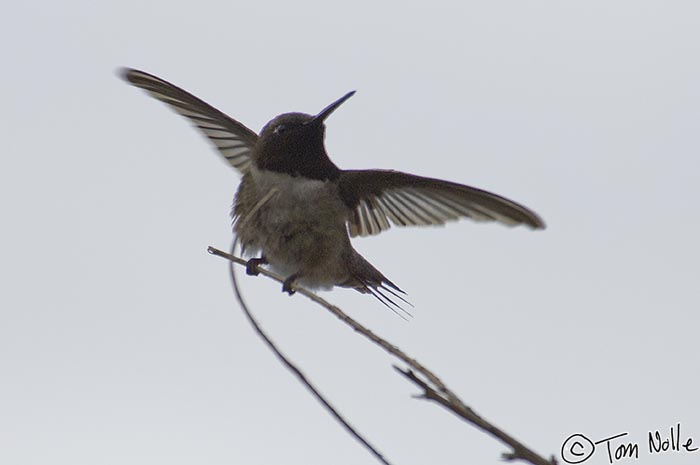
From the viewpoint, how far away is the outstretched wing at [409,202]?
392 centimetres

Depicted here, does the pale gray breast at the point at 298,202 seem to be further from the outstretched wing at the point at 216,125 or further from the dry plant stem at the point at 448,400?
the dry plant stem at the point at 448,400

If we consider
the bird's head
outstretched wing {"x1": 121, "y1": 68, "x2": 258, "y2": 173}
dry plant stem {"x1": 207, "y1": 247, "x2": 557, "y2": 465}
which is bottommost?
dry plant stem {"x1": 207, "y1": 247, "x2": 557, "y2": 465}

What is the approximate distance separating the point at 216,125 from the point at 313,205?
158 cm

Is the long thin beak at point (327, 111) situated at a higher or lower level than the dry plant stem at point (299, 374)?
higher

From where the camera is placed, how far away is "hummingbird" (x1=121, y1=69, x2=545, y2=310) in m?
5.12

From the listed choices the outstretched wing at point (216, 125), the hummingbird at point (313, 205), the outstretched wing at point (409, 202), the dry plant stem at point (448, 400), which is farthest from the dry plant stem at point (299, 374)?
the outstretched wing at point (216, 125)

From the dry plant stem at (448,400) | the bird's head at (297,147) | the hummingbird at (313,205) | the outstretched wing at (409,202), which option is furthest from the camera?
the bird's head at (297,147)

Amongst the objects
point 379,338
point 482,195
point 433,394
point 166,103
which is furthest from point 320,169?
point 433,394

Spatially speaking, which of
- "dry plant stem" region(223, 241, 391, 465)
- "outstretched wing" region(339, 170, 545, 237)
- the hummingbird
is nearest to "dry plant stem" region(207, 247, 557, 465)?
"dry plant stem" region(223, 241, 391, 465)

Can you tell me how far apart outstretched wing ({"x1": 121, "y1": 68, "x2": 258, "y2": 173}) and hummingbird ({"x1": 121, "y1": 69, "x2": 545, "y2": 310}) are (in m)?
0.02

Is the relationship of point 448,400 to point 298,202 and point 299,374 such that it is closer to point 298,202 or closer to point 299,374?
point 299,374

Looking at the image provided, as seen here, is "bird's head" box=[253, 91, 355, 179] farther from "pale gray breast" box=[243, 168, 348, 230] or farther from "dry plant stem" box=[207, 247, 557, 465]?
"dry plant stem" box=[207, 247, 557, 465]

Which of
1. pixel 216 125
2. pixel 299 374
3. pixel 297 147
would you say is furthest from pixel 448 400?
pixel 216 125

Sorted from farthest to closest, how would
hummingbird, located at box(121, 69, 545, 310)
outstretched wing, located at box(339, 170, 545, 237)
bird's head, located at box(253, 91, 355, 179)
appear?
1. bird's head, located at box(253, 91, 355, 179)
2. hummingbird, located at box(121, 69, 545, 310)
3. outstretched wing, located at box(339, 170, 545, 237)
